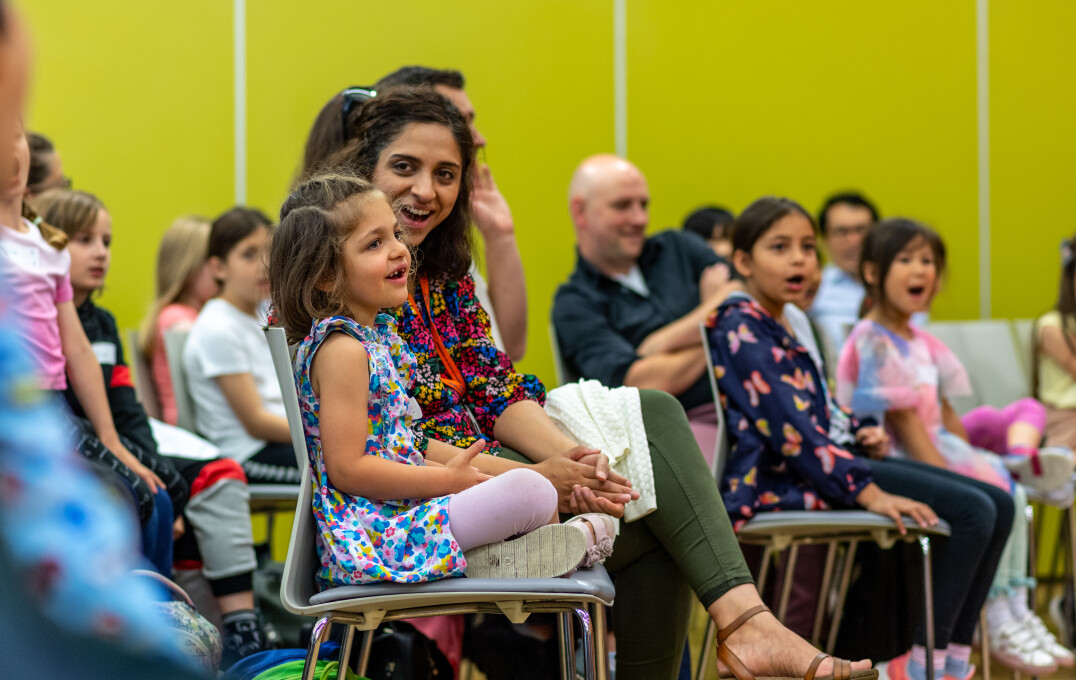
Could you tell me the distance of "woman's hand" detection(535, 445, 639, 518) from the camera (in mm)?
1559

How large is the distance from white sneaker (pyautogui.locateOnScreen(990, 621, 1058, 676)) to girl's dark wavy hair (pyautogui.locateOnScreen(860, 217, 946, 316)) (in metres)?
0.85

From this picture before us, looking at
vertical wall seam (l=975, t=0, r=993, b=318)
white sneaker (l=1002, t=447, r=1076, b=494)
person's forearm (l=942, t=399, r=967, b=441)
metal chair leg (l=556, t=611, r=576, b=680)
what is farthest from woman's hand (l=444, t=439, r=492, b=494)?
vertical wall seam (l=975, t=0, r=993, b=318)

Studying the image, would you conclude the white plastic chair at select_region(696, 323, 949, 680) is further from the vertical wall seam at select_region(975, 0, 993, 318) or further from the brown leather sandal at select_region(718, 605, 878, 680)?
the vertical wall seam at select_region(975, 0, 993, 318)

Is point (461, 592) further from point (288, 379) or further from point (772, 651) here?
point (772, 651)

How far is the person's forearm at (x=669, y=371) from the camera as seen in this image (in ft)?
8.34

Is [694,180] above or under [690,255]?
above

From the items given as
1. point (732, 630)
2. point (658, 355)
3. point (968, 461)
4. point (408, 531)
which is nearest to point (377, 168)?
point (408, 531)

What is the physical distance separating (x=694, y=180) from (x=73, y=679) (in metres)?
3.87

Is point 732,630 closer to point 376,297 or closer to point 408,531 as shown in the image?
point 408,531

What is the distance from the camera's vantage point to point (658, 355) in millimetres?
2602

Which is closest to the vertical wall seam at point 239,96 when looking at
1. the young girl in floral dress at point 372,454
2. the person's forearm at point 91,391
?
the person's forearm at point 91,391

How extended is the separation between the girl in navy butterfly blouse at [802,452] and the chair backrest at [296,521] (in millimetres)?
912

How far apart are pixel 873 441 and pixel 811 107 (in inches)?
85.4

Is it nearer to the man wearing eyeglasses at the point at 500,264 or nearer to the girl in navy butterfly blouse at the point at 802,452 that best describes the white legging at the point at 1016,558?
the girl in navy butterfly blouse at the point at 802,452
